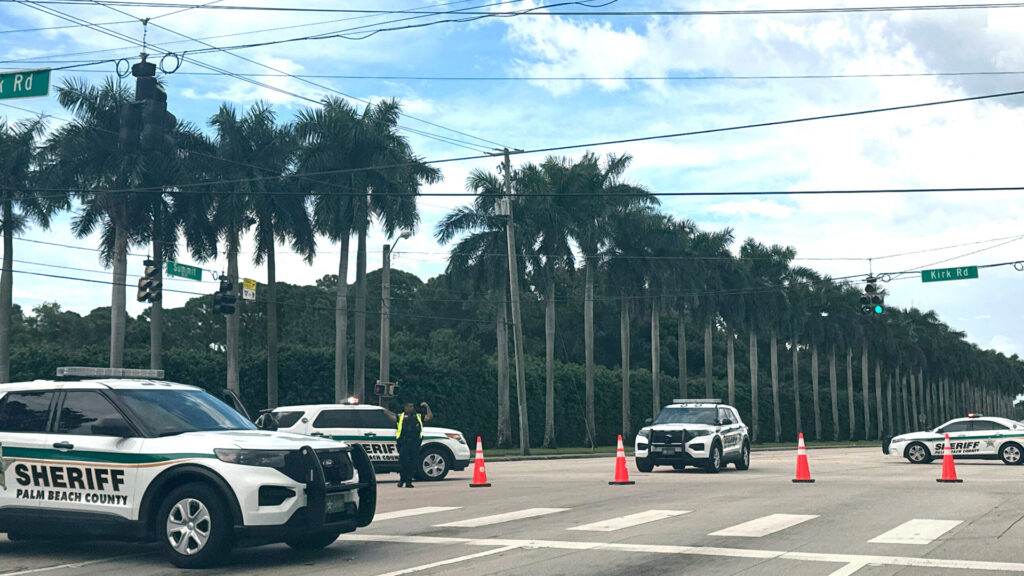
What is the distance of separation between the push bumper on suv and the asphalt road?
1.11 feet

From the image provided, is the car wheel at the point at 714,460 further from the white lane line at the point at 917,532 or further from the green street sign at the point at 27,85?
the green street sign at the point at 27,85

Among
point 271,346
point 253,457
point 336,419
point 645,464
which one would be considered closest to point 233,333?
point 271,346

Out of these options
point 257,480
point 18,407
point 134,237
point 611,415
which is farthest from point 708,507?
point 611,415

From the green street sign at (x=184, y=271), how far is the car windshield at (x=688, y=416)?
50.1ft

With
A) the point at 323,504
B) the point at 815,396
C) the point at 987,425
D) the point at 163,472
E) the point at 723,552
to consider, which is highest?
the point at 815,396

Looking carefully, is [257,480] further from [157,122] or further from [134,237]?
[134,237]

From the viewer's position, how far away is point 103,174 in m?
44.3

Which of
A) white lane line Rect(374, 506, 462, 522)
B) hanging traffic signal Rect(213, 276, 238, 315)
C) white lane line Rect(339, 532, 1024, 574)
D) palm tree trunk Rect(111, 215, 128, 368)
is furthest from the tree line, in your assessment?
white lane line Rect(339, 532, 1024, 574)

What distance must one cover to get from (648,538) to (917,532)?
3.17 m

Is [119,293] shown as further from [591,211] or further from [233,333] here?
[591,211]

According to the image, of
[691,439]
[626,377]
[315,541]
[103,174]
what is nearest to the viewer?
[315,541]

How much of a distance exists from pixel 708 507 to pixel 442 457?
30.5 feet

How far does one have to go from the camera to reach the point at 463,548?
11211 mm

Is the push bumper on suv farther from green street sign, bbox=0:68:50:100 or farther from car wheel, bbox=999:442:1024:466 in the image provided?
car wheel, bbox=999:442:1024:466
